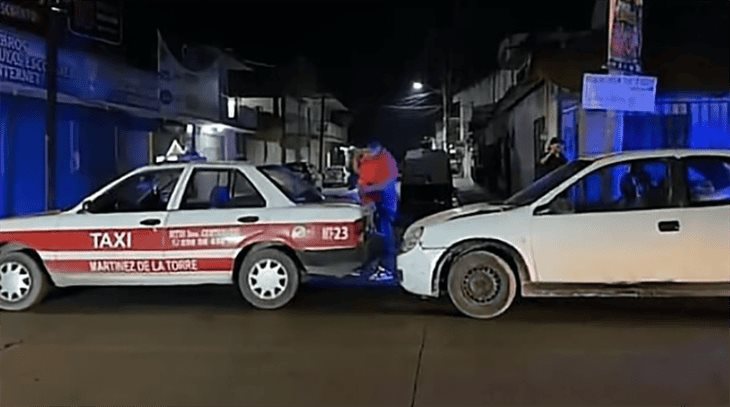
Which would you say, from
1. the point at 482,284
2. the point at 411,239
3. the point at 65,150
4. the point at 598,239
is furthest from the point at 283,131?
the point at 598,239

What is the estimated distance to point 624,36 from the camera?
1195 cm

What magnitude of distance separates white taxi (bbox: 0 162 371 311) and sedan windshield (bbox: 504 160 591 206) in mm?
1590

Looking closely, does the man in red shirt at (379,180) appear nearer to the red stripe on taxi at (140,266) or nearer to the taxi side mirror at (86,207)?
the red stripe on taxi at (140,266)

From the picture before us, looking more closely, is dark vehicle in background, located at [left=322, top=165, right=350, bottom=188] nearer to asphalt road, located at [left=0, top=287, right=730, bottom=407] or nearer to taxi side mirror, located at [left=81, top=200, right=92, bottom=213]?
asphalt road, located at [left=0, top=287, right=730, bottom=407]

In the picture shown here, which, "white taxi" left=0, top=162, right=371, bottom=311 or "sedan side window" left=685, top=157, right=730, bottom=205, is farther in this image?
"white taxi" left=0, top=162, right=371, bottom=311

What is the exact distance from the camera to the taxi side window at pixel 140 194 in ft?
34.8

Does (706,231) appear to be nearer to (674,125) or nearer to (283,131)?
(674,125)

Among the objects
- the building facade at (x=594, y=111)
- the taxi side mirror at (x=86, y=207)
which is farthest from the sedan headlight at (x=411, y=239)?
the building facade at (x=594, y=111)

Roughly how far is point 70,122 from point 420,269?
29.3 ft

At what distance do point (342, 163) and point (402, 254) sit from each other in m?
13.9

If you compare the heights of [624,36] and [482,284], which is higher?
[624,36]

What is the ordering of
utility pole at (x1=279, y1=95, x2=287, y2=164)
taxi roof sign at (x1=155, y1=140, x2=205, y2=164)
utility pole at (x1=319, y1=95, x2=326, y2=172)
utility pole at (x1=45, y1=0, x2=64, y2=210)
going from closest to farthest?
utility pole at (x1=45, y1=0, x2=64, y2=210), taxi roof sign at (x1=155, y1=140, x2=205, y2=164), utility pole at (x1=319, y1=95, x2=326, y2=172), utility pole at (x1=279, y1=95, x2=287, y2=164)

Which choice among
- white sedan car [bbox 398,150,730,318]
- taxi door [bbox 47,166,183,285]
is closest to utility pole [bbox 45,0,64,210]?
taxi door [bbox 47,166,183,285]

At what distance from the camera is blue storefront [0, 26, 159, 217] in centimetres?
1448
